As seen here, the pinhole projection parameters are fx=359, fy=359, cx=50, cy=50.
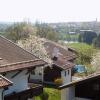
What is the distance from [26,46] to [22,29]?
23.3 meters

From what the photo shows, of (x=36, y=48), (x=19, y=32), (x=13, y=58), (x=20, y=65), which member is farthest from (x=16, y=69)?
(x=19, y=32)

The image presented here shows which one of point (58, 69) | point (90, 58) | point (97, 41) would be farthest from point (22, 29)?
point (97, 41)

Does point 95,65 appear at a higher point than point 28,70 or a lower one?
lower

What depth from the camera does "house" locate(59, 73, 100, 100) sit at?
56.3 feet

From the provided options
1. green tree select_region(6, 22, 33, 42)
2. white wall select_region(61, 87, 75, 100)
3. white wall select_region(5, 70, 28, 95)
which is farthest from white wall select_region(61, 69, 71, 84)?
green tree select_region(6, 22, 33, 42)

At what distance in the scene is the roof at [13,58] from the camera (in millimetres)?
20281

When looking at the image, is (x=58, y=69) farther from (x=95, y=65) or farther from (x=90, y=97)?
(x=90, y=97)

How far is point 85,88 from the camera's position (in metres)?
17.5

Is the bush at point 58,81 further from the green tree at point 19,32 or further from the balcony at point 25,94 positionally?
the green tree at point 19,32

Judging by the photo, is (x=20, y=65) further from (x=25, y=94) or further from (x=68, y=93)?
(x=68, y=93)

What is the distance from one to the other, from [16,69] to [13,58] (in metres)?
1.77

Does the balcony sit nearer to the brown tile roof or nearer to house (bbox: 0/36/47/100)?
house (bbox: 0/36/47/100)

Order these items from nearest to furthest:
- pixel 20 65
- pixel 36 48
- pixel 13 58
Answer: pixel 20 65 → pixel 13 58 → pixel 36 48

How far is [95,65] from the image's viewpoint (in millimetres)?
51312
